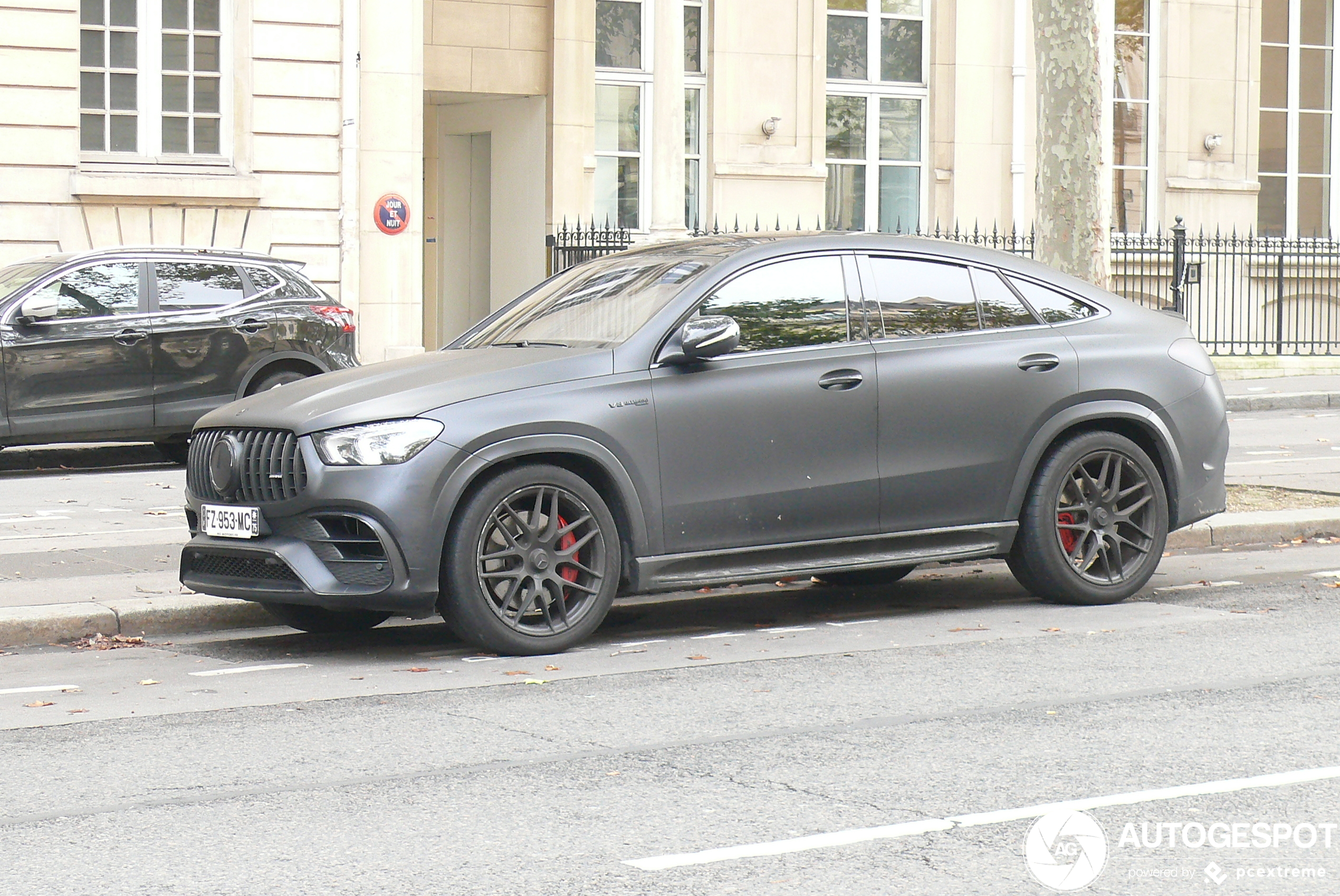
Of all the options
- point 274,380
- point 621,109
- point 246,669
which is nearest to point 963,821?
point 246,669

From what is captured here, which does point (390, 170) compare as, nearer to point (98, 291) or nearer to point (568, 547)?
point (98, 291)

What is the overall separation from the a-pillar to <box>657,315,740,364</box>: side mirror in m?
13.4

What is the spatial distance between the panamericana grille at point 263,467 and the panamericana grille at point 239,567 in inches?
9.4

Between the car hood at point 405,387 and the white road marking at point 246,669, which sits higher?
the car hood at point 405,387

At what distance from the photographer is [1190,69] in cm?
2770

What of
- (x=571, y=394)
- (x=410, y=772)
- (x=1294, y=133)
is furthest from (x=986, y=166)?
(x=410, y=772)

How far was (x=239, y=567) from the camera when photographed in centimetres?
744

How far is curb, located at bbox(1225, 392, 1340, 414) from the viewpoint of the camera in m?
21.7

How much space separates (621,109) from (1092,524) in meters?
16.6

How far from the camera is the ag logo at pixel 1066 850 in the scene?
435cm

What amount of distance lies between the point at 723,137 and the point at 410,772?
1970cm

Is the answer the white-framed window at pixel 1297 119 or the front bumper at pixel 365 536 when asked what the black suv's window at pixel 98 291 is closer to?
the front bumper at pixel 365 536


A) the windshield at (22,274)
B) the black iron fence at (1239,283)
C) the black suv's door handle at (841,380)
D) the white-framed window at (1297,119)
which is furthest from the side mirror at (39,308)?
the white-framed window at (1297,119)

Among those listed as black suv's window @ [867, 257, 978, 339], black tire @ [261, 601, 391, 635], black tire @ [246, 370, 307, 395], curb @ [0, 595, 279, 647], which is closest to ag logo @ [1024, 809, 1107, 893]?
black suv's window @ [867, 257, 978, 339]
